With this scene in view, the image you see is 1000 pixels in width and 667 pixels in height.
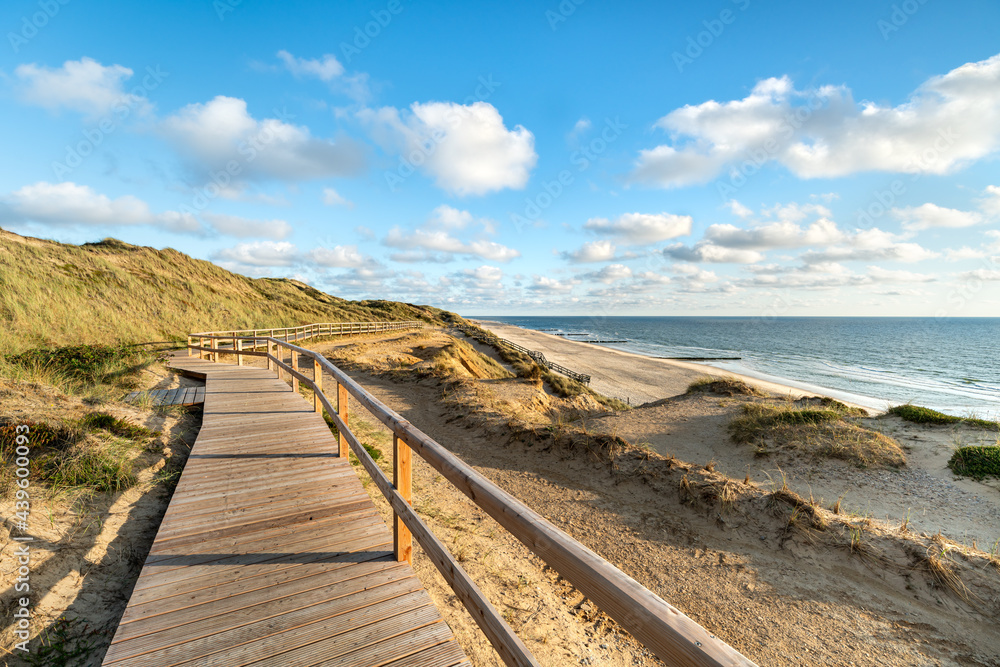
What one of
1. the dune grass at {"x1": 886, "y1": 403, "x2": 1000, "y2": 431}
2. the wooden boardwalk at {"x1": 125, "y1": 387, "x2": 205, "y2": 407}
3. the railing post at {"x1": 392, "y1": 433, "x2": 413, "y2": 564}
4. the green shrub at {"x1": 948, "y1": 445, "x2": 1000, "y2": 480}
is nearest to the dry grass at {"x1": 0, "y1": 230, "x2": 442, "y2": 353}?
the wooden boardwalk at {"x1": 125, "y1": 387, "x2": 205, "y2": 407}

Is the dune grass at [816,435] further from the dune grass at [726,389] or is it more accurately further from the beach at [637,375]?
the beach at [637,375]

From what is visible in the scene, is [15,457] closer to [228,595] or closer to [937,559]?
[228,595]

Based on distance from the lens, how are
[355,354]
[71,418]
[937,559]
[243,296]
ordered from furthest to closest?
[243,296] < [355,354] < [71,418] < [937,559]

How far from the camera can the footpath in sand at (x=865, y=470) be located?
231 inches

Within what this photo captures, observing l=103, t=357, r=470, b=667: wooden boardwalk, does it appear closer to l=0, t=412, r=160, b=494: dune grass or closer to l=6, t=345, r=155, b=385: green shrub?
l=0, t=412, r=160, b=494: dune grass

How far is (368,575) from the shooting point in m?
2.75

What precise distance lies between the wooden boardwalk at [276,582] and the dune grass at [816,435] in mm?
8369

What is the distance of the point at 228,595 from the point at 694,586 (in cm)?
415

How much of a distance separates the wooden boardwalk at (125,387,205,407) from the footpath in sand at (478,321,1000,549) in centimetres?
869

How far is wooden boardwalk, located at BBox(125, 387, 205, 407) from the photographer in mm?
6887

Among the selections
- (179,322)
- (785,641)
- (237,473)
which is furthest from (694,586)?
(179,322)

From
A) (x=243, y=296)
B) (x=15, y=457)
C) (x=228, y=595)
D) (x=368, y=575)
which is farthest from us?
(x=243, y=296)

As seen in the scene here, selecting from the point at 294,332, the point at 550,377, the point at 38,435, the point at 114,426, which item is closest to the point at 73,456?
the point at 38,435

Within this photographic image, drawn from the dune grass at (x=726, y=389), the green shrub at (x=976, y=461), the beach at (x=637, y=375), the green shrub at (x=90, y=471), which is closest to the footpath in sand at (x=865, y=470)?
the green shrub at (x=976, y=461)
